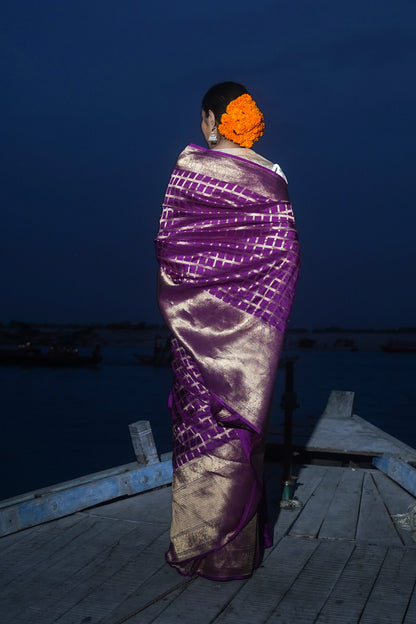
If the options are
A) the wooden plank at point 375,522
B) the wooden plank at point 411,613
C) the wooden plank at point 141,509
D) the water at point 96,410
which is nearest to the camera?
the wooden plank at point 411,613

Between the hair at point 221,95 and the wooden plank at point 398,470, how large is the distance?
246cm

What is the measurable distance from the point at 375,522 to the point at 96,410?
27544 millimetres

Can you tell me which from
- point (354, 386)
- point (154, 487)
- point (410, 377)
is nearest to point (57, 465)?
point (154, 487)

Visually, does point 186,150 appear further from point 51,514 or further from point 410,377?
point 410,377

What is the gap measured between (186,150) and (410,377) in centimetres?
4731

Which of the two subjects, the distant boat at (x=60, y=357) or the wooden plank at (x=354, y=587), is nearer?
the wooden plank at (x=354, y=587)

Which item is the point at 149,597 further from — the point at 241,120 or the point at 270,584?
the point at 241,120

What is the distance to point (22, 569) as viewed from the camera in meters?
2.76

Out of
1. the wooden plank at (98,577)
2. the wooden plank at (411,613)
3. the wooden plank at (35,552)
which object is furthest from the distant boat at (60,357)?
the wooden plank at (411,613)

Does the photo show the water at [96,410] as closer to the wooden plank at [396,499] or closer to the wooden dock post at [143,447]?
the wooden plank at [396,499]

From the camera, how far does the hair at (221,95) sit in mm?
2717

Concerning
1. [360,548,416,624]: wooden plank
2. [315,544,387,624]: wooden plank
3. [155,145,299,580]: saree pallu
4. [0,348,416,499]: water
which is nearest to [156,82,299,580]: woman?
[155,145,299,580]: saree pallu

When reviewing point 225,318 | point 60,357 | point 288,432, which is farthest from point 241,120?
point 60,357

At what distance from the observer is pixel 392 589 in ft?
8.30
